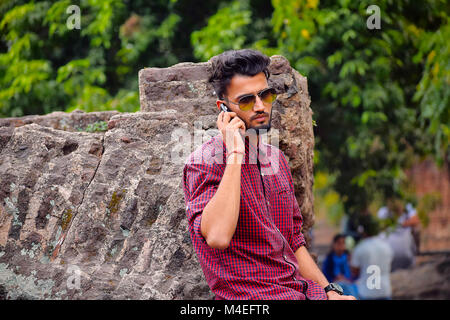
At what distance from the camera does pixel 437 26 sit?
809cm

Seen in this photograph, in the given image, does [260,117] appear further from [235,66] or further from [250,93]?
[235,66]

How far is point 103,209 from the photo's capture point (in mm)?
3609

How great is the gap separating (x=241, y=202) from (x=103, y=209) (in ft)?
3.42

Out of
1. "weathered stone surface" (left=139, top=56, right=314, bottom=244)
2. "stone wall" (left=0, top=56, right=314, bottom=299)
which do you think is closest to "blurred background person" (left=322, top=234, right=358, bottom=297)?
"weathered stone surface" (left=139, top=56, right=314, bottom=244)

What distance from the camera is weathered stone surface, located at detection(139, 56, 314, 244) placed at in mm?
4098

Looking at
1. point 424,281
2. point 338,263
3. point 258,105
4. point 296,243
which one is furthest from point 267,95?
point 424,281

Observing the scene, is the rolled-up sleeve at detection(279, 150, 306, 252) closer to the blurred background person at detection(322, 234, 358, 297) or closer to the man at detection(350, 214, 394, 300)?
the man at detection(350, 214, 394, 300)

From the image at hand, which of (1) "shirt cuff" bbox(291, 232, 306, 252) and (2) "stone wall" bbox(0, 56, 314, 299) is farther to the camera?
(2) "stone wall" bbox(0, 56, 314, 299)

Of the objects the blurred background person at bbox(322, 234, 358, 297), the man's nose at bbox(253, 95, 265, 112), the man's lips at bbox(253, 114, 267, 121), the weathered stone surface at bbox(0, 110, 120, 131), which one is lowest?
the blurred background person at bbox(322, 234, 358, 297)

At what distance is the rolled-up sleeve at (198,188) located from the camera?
2.78 meters

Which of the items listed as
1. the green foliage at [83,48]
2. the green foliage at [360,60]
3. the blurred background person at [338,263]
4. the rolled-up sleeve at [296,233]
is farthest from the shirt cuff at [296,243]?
the blurred background person at [338,263]

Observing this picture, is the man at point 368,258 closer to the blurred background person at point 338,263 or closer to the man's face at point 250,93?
the blurred background person at point 338,263
